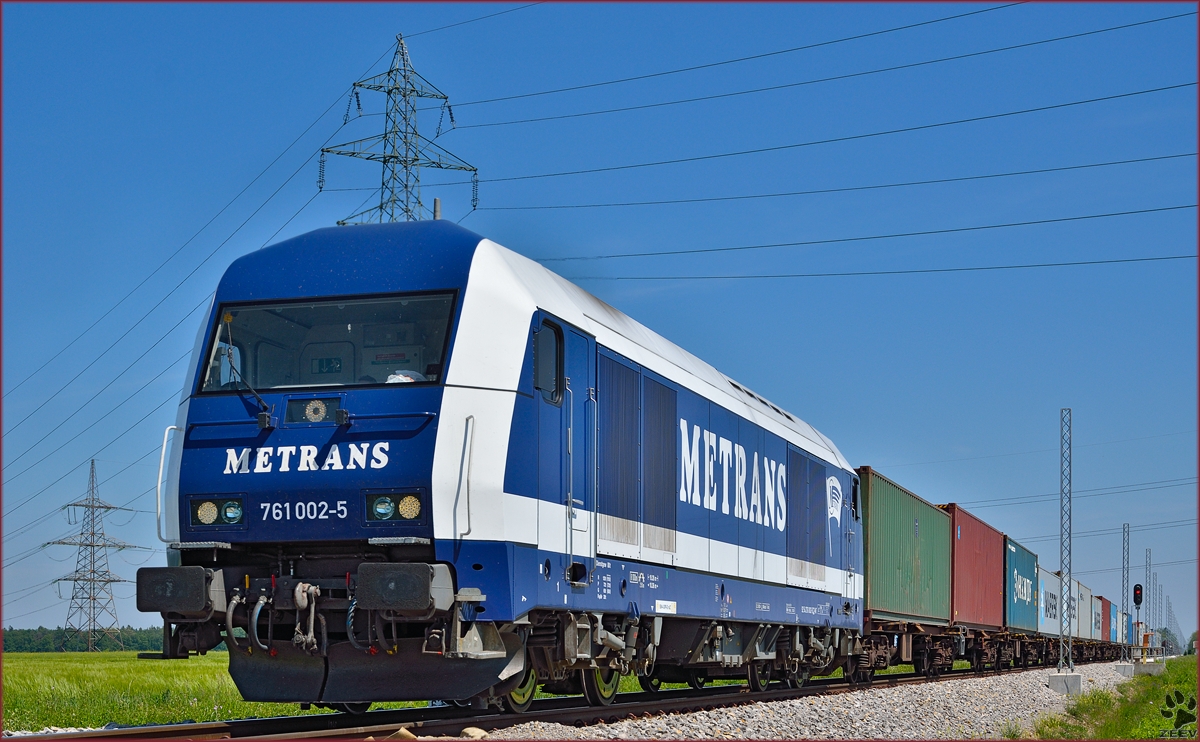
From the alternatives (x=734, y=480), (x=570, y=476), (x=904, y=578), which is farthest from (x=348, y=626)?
(x=904, y=578)

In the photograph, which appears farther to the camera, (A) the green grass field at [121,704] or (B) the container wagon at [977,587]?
(B) the container wagon at [977,587]

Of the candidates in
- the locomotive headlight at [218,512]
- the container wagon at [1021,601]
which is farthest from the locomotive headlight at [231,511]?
the container wagon at [1021,601]

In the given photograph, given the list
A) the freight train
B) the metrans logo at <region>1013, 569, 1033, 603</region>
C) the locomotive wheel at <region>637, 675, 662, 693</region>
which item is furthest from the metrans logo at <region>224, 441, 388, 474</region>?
the metrans logo at <region>1013, 569, 1033, 603</region>

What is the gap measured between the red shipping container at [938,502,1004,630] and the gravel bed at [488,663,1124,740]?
11.9 meters

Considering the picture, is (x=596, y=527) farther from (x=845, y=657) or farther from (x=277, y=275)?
(x=845, y=657)

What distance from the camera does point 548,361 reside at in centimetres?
1085

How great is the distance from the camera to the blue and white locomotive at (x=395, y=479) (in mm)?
9641

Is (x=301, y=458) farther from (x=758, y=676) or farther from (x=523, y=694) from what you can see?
(x=758, y=676)

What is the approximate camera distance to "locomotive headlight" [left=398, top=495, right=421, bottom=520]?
9.55m

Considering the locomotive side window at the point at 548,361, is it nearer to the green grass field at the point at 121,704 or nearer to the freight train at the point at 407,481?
the freight train at the point at 407,481

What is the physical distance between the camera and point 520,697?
1174cm

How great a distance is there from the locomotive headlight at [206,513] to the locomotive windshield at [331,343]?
100cm

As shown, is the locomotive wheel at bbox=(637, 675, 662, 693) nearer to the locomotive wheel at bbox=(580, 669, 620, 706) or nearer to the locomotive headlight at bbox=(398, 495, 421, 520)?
the locomotive wheel at bbox=(580, 669, 620, 706)

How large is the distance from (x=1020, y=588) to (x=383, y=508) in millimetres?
35794
